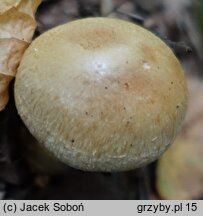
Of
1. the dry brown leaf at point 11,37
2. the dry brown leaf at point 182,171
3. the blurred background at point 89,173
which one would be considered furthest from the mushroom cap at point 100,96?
the dry brown leaf at point 182,171

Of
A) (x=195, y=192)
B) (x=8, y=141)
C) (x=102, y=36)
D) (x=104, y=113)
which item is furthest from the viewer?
(x=195, y=192)

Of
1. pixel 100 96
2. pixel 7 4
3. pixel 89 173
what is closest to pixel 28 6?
pixel 7 4

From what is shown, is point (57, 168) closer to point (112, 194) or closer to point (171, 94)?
point (112, 194)

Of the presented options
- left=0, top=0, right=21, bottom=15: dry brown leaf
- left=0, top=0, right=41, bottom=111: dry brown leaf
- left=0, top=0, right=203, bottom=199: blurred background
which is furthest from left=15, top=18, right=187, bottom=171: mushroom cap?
left=0, top=0, right=203, bottom=199: blurred background

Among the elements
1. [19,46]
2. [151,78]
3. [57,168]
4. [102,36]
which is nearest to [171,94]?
[151,78]

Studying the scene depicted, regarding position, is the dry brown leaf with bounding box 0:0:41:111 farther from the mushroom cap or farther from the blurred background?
the blurred background

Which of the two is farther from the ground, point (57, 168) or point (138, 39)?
point (138, 39)

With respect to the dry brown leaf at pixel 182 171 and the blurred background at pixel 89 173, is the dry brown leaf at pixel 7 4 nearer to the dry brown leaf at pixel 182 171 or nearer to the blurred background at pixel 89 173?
the blurred background at pixel 89 173
